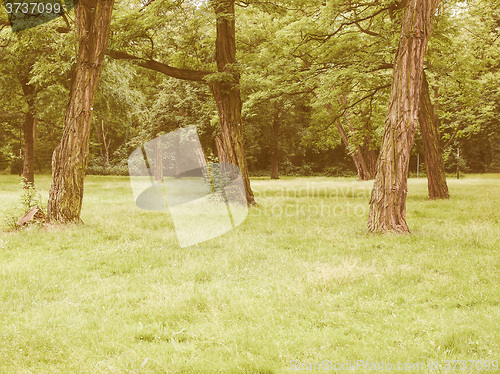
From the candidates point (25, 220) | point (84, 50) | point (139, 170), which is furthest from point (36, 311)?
point (139, 170)

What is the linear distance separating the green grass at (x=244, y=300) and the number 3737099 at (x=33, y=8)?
356 inches

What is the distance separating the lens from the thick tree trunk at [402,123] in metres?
10.6

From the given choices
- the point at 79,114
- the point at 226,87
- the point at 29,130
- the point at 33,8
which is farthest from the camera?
the point at 29,130

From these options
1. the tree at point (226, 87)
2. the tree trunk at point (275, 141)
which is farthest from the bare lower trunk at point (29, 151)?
the tree trunk at point (275, 141)

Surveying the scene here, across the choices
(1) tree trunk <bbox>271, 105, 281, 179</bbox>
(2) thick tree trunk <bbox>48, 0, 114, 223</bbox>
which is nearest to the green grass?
(2) thick tree trunk <bbox>48, 0, 114, 223</bbox>

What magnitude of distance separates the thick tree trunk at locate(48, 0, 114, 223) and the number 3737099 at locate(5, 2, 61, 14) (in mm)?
3479

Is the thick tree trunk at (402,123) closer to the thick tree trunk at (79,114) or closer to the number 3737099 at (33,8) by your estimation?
the thick tree trunk at (79,114)

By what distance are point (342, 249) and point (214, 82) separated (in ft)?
34.2

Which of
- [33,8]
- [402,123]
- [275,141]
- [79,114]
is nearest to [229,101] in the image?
[79,114]

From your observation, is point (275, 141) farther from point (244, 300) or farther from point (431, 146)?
point (244, 300)

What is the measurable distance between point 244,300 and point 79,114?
9.15 meters

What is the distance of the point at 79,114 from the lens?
12.5m

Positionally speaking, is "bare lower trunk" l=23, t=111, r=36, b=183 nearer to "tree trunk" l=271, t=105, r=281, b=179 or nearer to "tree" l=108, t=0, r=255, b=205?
"tree" l=108, t=0, r=255, b=205

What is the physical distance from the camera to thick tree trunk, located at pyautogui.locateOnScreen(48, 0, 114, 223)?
40.4ft
